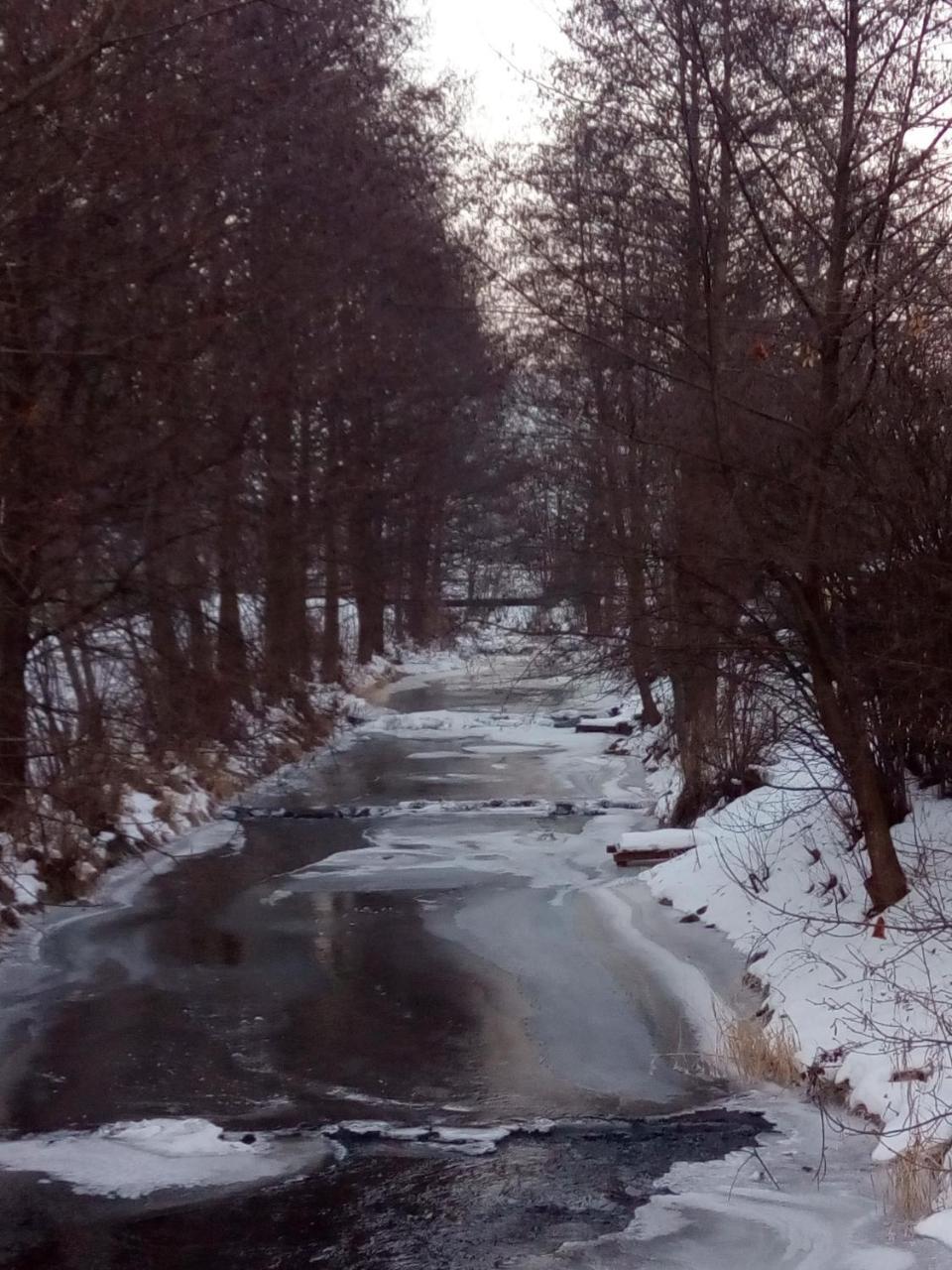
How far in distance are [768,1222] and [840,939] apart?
364 cm

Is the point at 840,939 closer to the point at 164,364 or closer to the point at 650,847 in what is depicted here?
the point at 650,847

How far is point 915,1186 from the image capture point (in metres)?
6.57

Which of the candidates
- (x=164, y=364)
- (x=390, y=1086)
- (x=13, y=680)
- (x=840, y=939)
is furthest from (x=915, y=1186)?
(x=164, y=364)

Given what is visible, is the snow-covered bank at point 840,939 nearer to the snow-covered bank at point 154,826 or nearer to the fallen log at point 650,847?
the fallen log at point 650,847

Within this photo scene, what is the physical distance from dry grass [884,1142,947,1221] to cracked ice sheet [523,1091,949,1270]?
0.10 m

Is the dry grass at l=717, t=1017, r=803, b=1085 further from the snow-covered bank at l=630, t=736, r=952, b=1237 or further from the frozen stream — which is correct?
the frozen stream

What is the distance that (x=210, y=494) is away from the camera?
1262 centimetres

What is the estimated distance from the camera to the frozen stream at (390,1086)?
21.4 feet

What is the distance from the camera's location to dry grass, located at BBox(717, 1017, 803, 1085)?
8.63 m

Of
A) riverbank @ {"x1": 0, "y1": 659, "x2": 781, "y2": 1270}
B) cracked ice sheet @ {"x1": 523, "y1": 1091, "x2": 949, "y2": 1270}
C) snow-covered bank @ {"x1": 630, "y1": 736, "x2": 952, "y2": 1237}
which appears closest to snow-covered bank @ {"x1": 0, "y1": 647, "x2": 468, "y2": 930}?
riverbank @ {"x1": 0, "y1": 659, "x2": 781, "y2": 1270}

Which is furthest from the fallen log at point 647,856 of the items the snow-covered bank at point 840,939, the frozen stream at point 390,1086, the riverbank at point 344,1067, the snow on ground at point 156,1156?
the snow on ground at point 156,1156

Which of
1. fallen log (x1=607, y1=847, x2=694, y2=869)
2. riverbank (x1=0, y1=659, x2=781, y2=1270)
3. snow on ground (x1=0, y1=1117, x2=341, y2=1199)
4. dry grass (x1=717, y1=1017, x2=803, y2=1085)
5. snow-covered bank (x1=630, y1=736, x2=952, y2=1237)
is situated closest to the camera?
riverbank (x1=0, y1=659, x2=781, y2=1270)

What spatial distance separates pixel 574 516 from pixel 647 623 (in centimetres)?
748

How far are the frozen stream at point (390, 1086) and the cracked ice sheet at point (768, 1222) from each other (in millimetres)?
16
